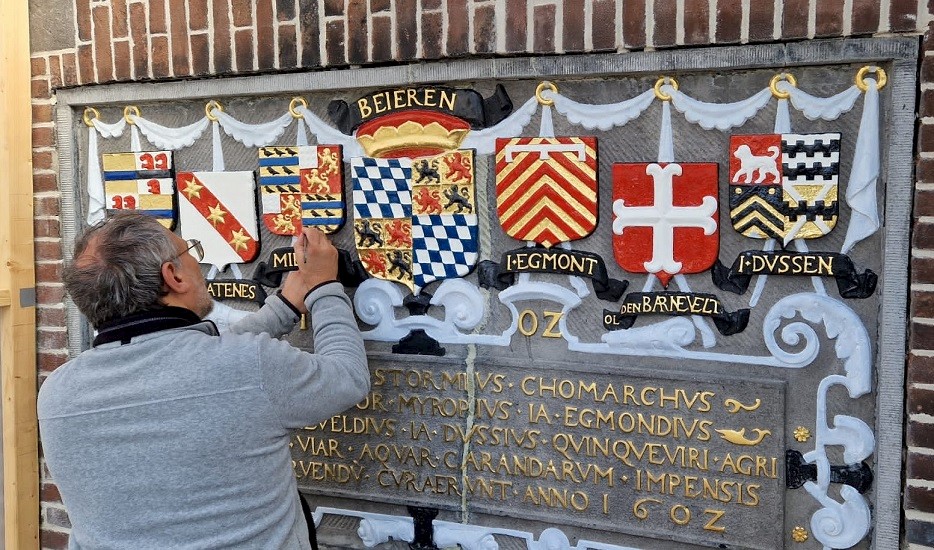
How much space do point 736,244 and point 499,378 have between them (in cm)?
90

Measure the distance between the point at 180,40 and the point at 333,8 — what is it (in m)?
0.65

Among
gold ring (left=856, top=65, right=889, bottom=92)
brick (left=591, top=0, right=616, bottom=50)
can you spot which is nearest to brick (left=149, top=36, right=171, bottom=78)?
brick (left=591, top=0, right=616, bottom=50)

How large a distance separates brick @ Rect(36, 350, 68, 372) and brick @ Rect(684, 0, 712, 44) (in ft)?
9.14

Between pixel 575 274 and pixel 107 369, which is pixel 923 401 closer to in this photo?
pixel 575 274

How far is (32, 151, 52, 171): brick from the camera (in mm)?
3775

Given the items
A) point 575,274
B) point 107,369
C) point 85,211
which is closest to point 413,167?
point 575,274

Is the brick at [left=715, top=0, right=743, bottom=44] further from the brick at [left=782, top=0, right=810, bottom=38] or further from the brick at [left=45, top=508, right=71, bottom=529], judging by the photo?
the brick at [left=45, top=508, right=71, bottom=529]

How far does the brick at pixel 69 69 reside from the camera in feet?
12.0

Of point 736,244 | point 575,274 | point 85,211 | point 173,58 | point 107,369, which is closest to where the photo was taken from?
point 107,369

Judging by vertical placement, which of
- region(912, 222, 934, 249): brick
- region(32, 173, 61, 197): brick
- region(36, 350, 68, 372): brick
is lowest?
region(36, 350, 68, 372): brick

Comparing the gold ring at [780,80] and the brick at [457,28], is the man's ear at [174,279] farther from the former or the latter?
the gold ring at [780,80]

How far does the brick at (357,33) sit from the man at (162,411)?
991 mm

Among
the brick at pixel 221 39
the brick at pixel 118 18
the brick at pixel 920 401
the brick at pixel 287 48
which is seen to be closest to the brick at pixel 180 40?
the brick at pixel 221 39

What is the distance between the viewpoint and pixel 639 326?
2936mm
